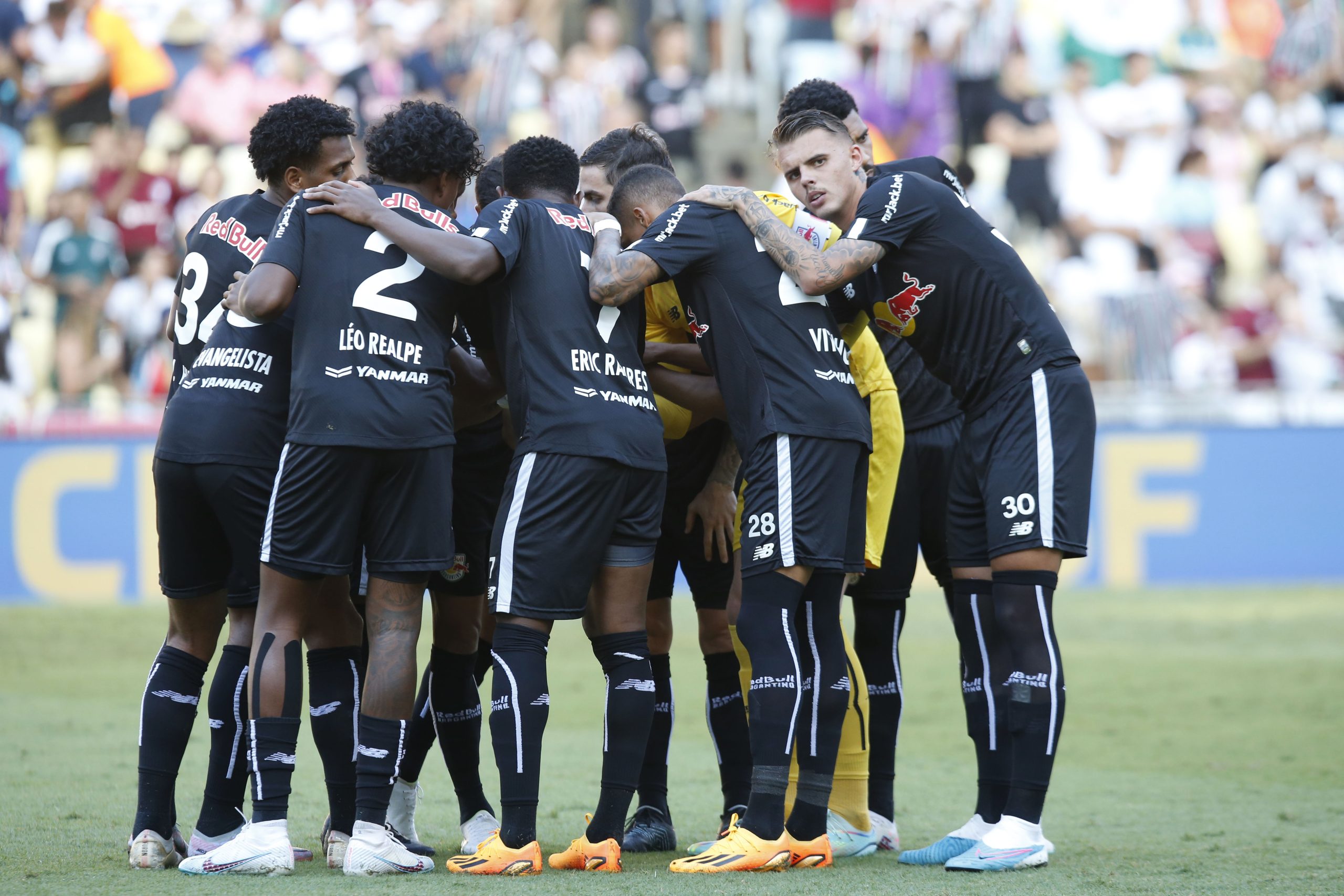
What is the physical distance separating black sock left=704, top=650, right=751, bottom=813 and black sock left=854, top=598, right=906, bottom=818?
49 cm

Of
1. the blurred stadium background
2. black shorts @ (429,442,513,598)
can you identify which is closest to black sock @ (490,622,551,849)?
black shorts @ (429,442,513,598)

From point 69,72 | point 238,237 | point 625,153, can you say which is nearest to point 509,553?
point 238,237

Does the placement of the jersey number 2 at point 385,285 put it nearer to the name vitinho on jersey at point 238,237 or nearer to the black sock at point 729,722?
the name vitinho on jersey at point 238,237

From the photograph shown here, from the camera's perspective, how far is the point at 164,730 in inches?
191

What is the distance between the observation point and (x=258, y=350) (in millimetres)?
4914

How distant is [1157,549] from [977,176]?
6135 millimetres

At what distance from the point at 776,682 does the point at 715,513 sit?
3.24 ft

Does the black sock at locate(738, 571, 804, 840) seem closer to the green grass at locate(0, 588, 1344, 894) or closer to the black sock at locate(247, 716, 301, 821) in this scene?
the green grass at locate(0, 588, 1344, 894)

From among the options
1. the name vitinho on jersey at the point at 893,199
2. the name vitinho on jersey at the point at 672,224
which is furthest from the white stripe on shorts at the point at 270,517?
the name vitinho on jersey at the point at 893,199

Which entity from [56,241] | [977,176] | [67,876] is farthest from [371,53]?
[67,876]

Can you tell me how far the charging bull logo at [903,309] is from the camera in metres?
5.04

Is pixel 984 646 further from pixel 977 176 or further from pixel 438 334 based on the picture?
pixel 977 176

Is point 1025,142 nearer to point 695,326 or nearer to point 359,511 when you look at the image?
point 695,326

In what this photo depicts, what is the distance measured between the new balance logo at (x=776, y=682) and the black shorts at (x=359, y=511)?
1.09m
